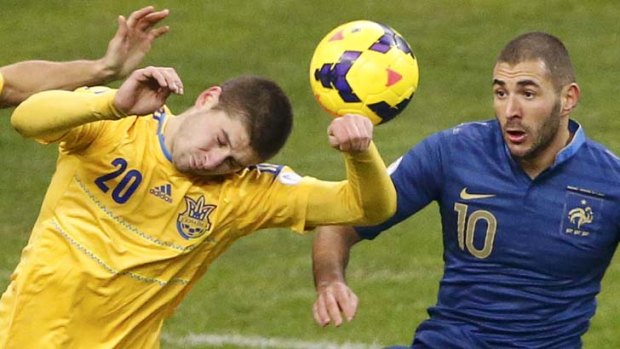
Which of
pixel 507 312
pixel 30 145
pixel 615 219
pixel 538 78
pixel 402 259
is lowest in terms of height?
pixel 30 145

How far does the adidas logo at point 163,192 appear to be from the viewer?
23.1 feet

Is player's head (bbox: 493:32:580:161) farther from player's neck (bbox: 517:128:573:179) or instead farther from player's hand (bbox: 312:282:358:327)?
player's hand (bbox: 312:282:358:327)

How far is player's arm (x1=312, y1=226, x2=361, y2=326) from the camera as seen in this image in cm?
693

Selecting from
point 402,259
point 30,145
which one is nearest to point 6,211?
point 30,145

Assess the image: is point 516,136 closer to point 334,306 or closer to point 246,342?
point 334,306

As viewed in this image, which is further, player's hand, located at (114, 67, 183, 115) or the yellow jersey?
the yellow jersey

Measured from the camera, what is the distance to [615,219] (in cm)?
742

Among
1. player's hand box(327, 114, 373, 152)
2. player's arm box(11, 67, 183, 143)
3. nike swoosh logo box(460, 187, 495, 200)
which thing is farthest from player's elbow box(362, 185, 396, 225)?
player's arm box(11, 67, 183, 143)

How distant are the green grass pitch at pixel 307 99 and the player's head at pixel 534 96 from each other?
3061 mm

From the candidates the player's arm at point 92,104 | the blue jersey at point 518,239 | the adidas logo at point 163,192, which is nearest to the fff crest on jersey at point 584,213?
the blue jersey at point 518,239

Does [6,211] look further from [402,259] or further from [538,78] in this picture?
[538,78]

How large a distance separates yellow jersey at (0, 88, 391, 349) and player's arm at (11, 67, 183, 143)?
253 mm

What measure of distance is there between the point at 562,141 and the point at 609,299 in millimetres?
3746

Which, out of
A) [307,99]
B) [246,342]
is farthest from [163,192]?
[307,99]
